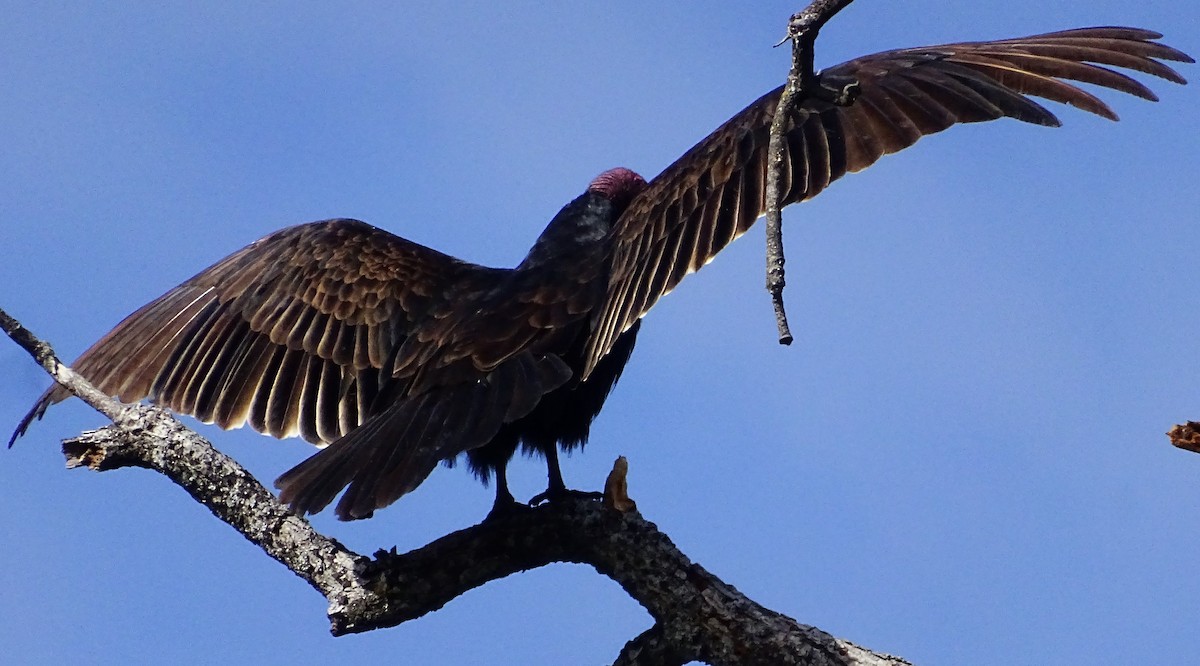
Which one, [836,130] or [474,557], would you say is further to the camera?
[836,130]

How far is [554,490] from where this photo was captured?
3.69 metres

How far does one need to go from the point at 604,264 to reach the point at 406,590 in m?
1.07

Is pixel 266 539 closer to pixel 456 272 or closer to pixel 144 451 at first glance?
pixel 144 451

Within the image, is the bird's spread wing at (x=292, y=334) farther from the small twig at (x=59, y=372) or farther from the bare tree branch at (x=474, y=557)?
the bare tree branch at (x=474, y=557)

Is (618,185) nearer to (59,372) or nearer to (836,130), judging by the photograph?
(836,130)

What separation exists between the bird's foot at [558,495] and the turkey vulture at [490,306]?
16 millimetres

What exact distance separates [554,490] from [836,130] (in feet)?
3.85

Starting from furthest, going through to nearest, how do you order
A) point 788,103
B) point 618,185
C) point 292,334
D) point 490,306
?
1. point 618,185
2. point 292,334
3. point 490,306
4. point 788,103

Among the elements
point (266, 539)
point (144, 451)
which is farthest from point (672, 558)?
point (144, 451)

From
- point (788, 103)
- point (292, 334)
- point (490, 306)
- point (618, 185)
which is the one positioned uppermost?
point (618, 185)

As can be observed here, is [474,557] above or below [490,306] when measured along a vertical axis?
below

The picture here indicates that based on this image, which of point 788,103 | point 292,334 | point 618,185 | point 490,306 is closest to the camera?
point 788,103

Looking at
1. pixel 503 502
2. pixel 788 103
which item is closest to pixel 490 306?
pixel 503 502

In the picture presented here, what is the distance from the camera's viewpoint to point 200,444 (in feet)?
11.3
